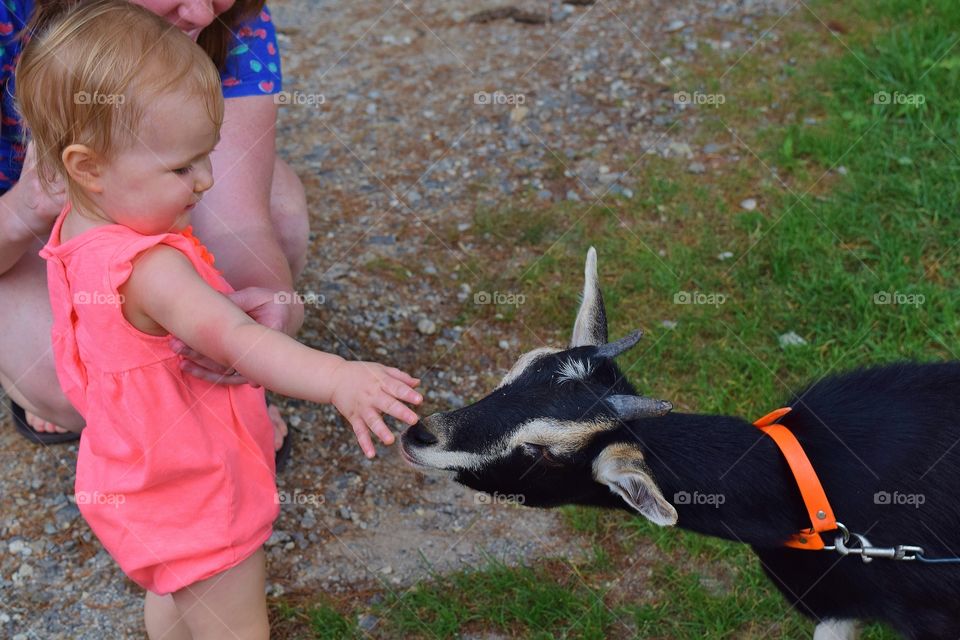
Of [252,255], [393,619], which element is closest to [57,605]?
[393,619]

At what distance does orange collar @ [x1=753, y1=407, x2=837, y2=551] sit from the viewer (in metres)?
2.55

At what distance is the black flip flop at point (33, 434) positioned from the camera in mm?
3645

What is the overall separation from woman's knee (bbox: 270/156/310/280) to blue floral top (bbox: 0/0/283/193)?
0.36 m

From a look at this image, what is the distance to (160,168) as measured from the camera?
2.14 m

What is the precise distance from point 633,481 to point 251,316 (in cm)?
104

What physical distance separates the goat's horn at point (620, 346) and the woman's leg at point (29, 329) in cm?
177

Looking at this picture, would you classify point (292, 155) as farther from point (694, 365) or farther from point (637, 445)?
point (637, 445)

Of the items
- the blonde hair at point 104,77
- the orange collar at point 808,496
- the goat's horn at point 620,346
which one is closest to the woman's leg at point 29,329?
the blonde hair at point 104,77

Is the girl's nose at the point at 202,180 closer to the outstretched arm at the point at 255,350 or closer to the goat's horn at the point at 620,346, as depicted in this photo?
the outstretched arm at the point at 255,350

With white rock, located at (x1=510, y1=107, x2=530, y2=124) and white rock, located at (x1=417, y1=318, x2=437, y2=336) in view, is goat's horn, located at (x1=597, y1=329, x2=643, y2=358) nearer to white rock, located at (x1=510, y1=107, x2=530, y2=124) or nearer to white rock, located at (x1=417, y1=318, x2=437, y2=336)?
white rock, located at (x1=417, y1=318, x2=437, y2=336)

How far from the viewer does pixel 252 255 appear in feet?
10.1

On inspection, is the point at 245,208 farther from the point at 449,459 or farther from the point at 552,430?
the point at 552,430

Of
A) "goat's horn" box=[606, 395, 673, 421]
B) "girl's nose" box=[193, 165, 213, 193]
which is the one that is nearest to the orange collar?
"goat's horn" box=[606, 395, 673, 421]

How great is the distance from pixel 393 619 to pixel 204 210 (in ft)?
4.64
